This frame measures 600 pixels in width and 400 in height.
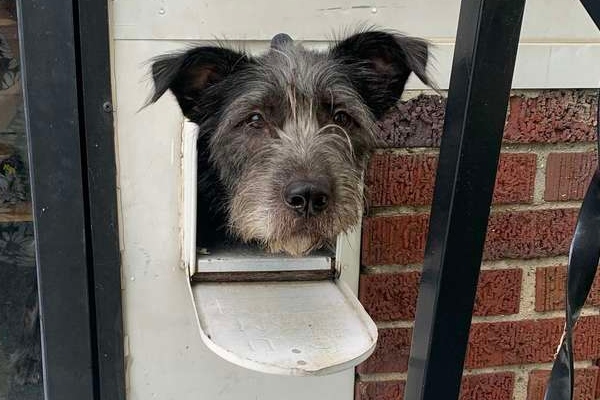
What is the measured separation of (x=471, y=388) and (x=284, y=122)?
806mm

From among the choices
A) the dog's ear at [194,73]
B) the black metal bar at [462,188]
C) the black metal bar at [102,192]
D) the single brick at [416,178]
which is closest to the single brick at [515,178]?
the single brick at [416,178]

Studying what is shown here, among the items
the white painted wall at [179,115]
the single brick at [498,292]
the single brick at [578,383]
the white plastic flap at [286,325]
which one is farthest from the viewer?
the single brick at [578,383]

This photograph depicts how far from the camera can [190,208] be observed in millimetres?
1221

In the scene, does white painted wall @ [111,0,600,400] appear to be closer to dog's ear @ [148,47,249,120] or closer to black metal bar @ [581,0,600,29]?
dog's ear @ [148,47,249,120]

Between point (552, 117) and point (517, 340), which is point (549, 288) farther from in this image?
point (552, 117)

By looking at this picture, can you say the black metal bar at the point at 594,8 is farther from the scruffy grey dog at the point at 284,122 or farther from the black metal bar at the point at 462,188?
the scruffy grey dog at the point at 284,122

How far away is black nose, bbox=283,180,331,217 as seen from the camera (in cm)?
109

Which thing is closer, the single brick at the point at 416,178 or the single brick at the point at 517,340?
the single brick at the point at 416,178

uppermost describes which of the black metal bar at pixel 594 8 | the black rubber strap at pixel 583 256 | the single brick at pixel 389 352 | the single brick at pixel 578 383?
the black metal bar at pixel 594 8

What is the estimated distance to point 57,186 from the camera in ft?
2.88

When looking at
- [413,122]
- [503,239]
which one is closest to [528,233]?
[503,239]

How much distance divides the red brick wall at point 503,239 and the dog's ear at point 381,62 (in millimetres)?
51

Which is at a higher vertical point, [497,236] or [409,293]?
[497,236]

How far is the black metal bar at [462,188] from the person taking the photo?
26.5 inches
